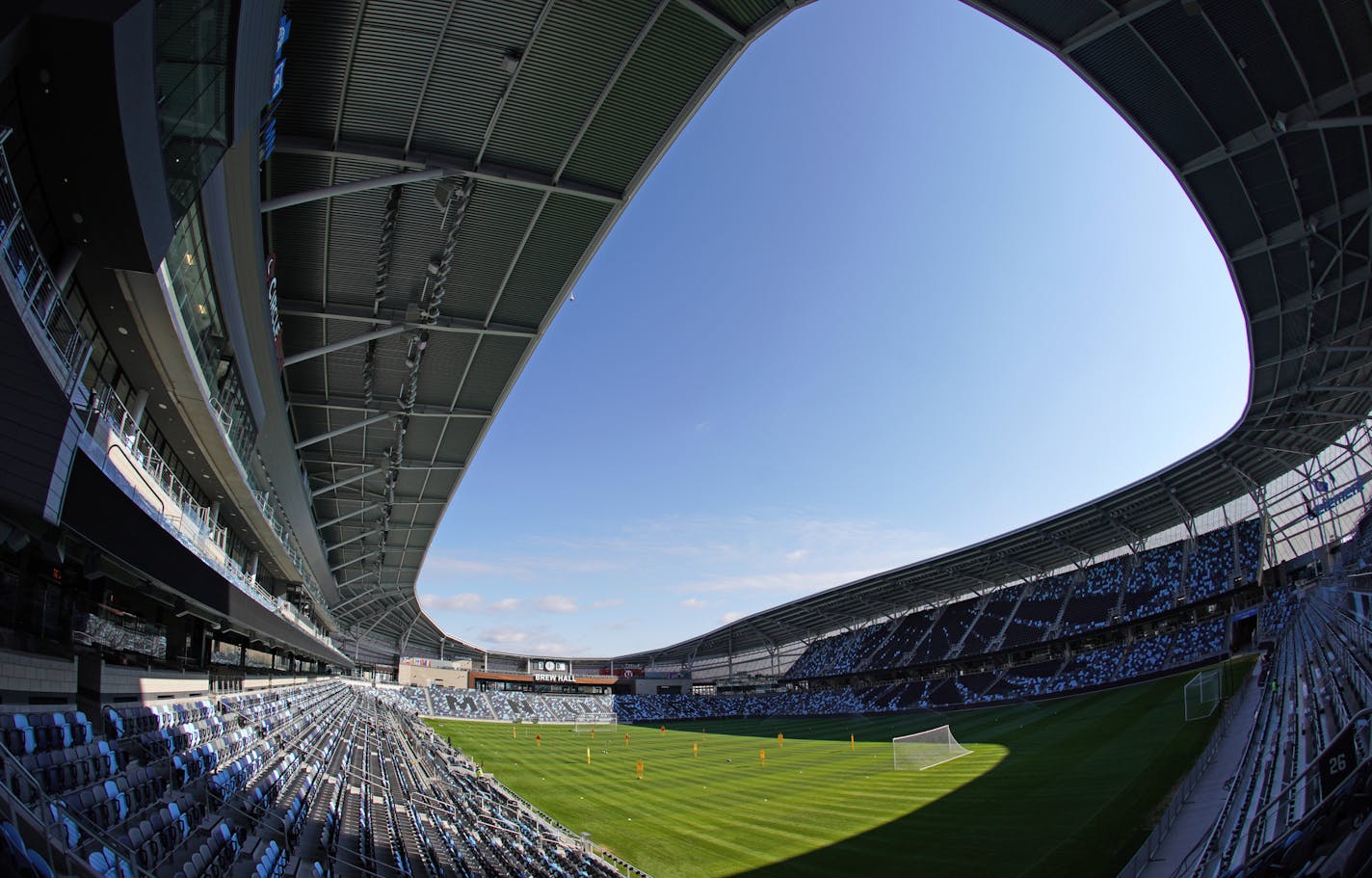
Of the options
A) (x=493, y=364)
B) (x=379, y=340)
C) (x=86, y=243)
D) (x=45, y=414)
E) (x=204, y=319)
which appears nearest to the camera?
(x=45, y=414)

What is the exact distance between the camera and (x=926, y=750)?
34.9 m

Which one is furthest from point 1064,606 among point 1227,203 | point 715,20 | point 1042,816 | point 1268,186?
point 715,20

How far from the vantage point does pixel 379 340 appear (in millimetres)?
22531

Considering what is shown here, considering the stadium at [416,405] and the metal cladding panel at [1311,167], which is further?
the metal cladding panel at [1311,167]

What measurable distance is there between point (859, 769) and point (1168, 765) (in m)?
14.1

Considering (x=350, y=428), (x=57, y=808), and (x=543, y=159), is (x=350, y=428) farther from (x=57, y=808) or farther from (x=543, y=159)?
(x=57, y=808)

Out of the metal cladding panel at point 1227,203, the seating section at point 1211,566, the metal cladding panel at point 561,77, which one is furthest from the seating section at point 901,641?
the metal cladding panel at point 561,77

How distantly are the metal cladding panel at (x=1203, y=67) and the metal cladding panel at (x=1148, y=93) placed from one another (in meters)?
0.22

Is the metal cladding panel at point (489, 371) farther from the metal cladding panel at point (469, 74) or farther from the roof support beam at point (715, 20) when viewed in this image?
the roof support beam at point (715, 20)

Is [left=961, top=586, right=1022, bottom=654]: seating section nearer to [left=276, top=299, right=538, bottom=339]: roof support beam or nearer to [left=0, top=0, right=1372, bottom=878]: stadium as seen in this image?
[left=0, top=0, right=1372, bottom=878]: stadium

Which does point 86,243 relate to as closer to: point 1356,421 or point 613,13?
point 613,13

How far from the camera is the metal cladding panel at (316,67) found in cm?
1295

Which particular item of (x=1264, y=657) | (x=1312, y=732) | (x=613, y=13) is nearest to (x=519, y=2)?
(x=613, y=13)

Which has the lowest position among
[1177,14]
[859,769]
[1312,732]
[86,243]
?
[859,769]
